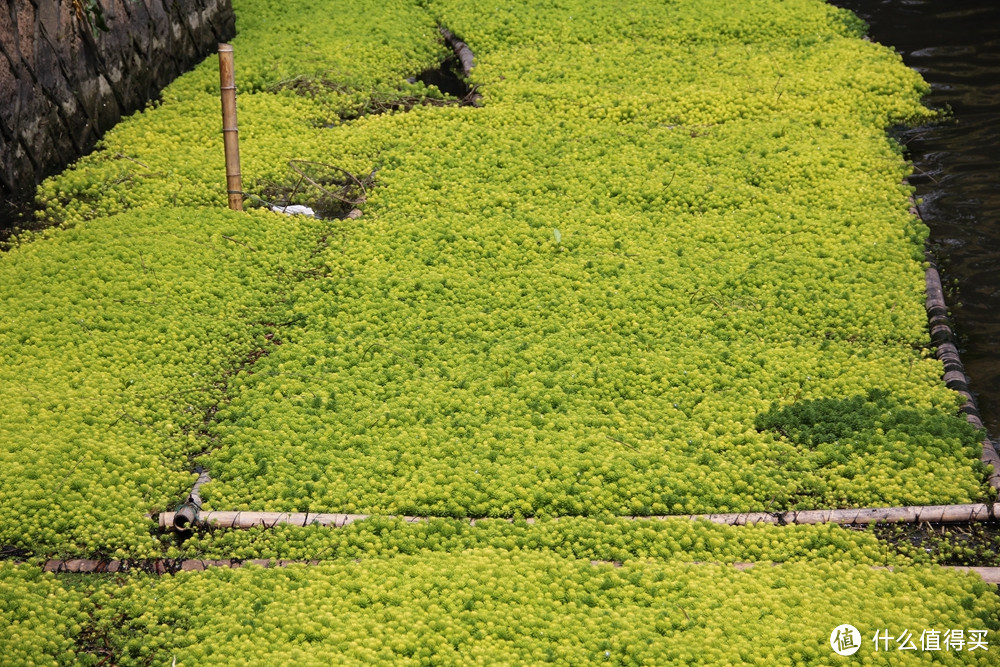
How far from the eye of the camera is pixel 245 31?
11602 millimetres

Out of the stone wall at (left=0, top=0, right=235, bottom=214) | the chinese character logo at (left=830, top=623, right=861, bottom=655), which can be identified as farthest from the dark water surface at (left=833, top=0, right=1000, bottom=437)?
the stone wall at (left=0, top=0, right=235, bottom=214)

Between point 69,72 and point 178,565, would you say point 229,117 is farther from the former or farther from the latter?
point 178,565

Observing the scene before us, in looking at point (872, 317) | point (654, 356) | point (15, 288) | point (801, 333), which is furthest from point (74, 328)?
point (872, 317)

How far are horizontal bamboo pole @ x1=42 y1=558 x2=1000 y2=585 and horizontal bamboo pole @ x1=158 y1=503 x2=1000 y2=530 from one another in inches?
9.7

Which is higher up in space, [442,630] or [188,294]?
[188,294]

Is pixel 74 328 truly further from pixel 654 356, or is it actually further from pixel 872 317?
pixel 872 317

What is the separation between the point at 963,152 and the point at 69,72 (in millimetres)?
9206

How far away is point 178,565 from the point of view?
5.18 metres

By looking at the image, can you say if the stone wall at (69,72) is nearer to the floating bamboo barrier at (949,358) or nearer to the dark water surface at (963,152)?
the floating bamboo barrier at (949,358)

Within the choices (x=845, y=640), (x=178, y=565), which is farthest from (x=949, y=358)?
(x=178, y=565)

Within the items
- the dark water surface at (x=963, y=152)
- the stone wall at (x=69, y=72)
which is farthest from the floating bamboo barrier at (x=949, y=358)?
the stone wall at (x=69, y=72)

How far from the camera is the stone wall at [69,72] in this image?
26.8 feet

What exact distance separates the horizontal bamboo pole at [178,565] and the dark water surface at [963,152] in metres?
1.84

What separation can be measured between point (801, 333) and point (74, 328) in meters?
5.42
